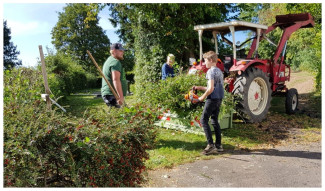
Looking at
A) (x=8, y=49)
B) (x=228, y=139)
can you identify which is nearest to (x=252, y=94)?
(x=228, y=139)

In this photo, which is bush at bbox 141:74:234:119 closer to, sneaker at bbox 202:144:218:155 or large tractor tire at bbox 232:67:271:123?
large tractor tire at bbox 232:67:271:123

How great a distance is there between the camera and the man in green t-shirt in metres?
4.35

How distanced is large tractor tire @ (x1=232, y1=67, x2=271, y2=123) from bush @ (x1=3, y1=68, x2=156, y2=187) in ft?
14.0

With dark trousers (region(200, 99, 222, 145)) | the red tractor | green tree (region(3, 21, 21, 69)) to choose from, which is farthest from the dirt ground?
green tree (region(3, 21, 21, 69))

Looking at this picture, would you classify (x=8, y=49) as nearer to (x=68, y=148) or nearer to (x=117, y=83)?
(x=117, y=83)

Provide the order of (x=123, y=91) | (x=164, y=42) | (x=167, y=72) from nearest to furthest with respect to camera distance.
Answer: (x=123, y=91) < (x=167, y=72) < (x=164, y=42)

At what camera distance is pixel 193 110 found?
5918 mm

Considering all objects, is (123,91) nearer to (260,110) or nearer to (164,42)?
(260,110)

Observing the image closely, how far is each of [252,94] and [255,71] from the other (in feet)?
1.93

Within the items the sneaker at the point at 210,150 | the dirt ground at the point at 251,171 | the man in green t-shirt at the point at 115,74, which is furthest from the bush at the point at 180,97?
the man in green t-shirt at the point at 115,74

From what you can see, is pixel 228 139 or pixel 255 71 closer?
pixel 228 139

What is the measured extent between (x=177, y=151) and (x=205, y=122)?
704 mm

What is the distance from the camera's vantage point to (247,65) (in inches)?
271

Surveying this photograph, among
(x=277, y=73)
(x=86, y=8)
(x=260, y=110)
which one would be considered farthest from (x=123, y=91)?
(x=86, y=8)
